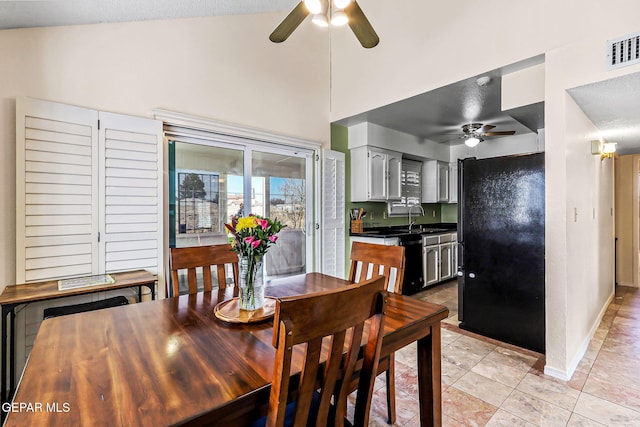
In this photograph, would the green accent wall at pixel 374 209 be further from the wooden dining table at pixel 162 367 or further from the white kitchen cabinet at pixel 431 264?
the wooden dining table at pixel 162 367

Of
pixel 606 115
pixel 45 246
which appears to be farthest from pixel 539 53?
pixel 45 246

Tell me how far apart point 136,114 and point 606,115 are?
4.20 meters

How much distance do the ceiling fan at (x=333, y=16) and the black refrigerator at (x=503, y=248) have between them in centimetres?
169

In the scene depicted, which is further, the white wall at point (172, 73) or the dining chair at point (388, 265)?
the white wall at point (172, 73)

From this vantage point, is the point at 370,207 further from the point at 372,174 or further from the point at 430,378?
the point at 430,378

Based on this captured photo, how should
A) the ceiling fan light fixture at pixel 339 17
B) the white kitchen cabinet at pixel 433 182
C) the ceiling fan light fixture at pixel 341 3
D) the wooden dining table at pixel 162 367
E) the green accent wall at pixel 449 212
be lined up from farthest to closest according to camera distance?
the green accent wall at pixel 449 212 → the white kitchen cabinet at pixel 433 182 → the ceiling fan light fixture at pixel 339 17 → the ceiling fan light fixture at pixel 341 3 → the wooden dining table at pixel 162 367

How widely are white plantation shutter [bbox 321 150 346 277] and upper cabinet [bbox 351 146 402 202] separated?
0.25m

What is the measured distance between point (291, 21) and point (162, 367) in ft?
6.46

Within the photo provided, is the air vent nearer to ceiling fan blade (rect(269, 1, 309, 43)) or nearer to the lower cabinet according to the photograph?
ceiling fan blade (rect(269, 1, 309, 43))

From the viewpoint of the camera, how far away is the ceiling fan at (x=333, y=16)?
1696 millimetres

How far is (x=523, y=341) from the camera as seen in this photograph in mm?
2730

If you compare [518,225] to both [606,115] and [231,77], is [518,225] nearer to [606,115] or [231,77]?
[606,115]

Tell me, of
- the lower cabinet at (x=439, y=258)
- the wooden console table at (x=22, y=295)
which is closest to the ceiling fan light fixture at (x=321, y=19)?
the wooden console table at (x=22, y=295)

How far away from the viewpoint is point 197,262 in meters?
1.96
